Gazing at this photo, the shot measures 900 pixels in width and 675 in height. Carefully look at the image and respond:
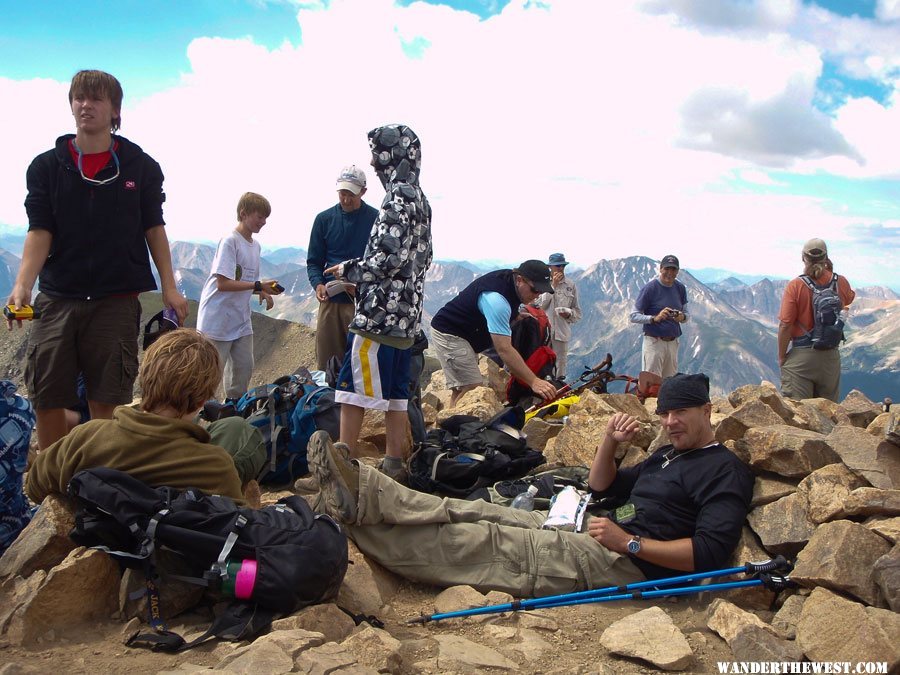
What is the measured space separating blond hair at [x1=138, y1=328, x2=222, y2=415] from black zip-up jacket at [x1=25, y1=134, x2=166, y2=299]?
61.0 inches

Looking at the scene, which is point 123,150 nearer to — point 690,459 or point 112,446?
point 112,446

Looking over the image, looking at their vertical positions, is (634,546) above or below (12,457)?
below

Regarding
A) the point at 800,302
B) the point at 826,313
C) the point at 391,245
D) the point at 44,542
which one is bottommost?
the point at 44,542

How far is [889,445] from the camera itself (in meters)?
5.19

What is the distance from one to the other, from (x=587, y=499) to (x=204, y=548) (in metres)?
2.98

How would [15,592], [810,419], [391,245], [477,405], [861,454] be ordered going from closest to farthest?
[15,592] → [861,454] → [391,245] → [810,419] → [477,405]

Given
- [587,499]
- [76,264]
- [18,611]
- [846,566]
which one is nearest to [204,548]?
[18,611]

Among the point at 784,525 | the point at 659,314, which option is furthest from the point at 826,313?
the point at 784,525

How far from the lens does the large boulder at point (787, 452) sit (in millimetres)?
5426

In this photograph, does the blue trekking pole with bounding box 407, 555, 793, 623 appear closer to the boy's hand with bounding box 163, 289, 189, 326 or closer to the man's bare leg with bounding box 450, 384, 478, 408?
the boy's hand with bounding box 163, 289, 189, 326

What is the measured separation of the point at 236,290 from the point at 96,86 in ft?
11.0

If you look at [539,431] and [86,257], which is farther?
[539,431]

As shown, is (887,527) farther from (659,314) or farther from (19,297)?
(659,314)

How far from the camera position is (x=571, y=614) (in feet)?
15.2
